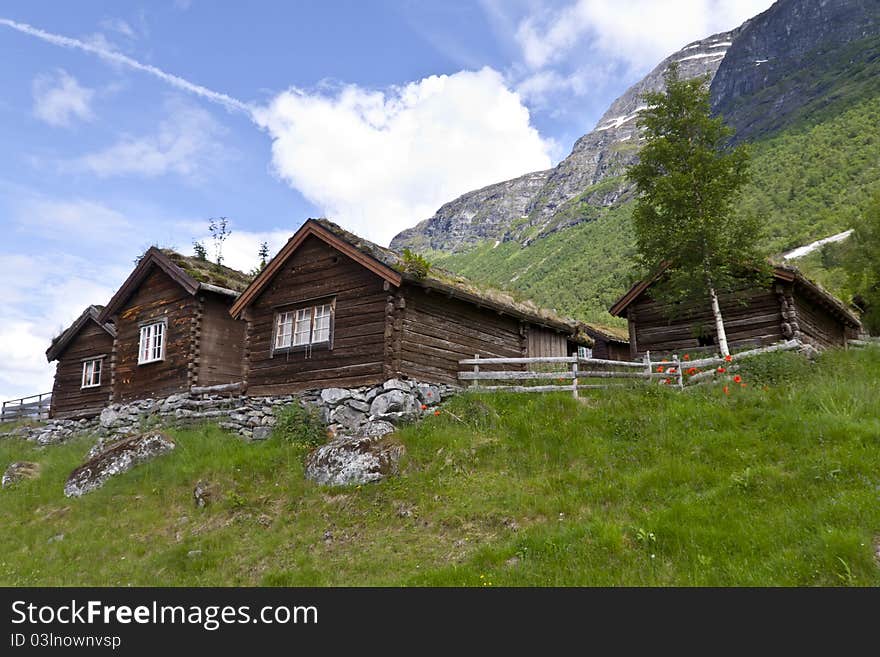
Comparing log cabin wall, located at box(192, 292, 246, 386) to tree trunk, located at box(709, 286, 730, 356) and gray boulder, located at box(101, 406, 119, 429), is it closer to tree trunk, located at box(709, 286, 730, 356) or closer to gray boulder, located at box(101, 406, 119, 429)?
gray boulder, located at box(101, 406, 119, 429)

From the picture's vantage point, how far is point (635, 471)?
1209 centimetres

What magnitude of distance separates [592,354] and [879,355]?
56.0ft

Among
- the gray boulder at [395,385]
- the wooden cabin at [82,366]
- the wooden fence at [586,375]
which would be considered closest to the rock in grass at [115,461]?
the gray boulder at [395,385]

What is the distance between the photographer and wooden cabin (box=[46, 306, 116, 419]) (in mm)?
28312

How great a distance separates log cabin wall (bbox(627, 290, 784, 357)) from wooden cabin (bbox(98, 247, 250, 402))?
16.7 metres

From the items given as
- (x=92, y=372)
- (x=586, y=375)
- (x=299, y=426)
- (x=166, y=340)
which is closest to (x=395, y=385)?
(x=299, y=426)

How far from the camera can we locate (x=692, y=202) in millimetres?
21250

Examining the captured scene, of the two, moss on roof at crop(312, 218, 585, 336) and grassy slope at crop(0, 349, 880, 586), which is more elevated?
moss on roof at crop(312, 218, 585, 336)

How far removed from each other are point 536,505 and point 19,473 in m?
16.8

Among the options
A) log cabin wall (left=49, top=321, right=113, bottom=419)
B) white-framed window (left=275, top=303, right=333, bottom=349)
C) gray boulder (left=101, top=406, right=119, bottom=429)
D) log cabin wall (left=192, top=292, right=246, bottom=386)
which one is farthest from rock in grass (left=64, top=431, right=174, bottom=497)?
log cabin wall (left=49, top=321, right=113, bottom=419)

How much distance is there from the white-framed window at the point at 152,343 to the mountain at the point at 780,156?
17.7m

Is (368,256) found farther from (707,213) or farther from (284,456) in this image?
(707,213)

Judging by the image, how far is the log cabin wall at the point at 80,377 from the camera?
2817cm
